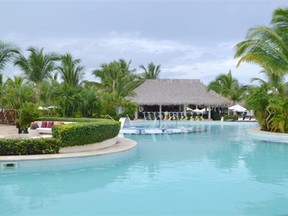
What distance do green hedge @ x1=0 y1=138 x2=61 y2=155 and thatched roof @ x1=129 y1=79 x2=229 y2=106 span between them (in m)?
27.3

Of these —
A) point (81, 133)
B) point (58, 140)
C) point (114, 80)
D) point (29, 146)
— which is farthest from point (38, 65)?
point (29, 146)

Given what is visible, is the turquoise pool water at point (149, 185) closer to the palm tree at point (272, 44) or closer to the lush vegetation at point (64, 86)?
the palm tree at point (272, 44)

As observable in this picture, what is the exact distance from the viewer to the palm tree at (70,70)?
2934cm

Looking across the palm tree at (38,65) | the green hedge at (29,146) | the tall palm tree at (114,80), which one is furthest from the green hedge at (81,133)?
the tall palm tree at (114,80)

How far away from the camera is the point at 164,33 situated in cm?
2194

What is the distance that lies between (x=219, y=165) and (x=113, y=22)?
1178cm

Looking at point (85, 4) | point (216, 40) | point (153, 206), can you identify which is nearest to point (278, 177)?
point (153, 206)

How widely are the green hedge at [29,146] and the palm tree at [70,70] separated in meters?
19.9

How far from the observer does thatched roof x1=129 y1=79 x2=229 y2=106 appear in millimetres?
36938

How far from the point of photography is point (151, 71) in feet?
158

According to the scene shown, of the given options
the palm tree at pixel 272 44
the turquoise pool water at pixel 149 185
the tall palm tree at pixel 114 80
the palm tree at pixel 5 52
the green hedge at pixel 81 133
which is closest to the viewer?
the turquoise pool water at pixel 149 185

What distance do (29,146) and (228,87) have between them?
31.9 m

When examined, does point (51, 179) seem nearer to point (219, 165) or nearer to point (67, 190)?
point (67, 190)

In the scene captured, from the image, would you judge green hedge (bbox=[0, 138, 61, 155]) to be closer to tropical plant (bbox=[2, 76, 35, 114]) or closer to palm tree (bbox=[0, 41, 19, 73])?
palm tree (bbox=[0, 41, 19, 73])
